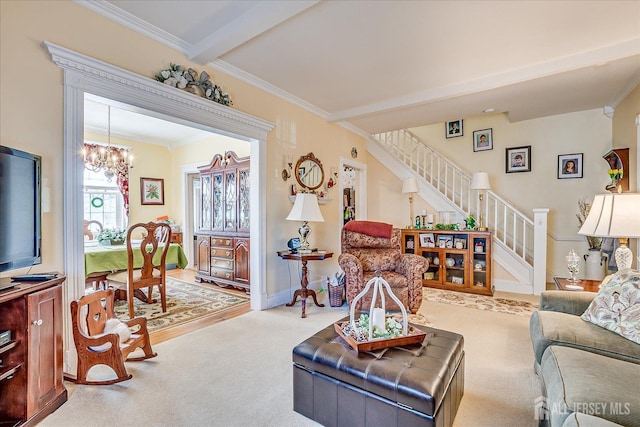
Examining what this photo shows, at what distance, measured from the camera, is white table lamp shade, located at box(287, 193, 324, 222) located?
356 cm

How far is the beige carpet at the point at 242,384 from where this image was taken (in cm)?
170

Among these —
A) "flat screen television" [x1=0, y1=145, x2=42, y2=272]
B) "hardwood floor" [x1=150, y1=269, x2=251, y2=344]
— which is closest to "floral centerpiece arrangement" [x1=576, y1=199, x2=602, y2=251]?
"hardwood floor" [x1=150, y1=269, x2=251, y2=344]

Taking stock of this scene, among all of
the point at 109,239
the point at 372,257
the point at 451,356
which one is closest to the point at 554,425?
the point at 451,356

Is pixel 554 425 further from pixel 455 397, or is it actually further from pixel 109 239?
pixel 109 239

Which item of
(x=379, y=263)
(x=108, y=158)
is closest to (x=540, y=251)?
(x=379, y=263)

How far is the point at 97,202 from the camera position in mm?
5699

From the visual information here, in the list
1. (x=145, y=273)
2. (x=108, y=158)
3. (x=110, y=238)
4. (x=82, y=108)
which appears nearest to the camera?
(x=82, y=108)

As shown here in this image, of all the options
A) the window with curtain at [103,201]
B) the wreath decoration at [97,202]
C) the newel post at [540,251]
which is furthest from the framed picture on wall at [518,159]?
the wreath decoration at [97,202]

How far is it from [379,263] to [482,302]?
4.99ft

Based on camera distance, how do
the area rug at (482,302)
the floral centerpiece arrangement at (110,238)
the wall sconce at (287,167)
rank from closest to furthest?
the area rug at (482,302), the wall sconce at (287,167), the floral centerpiece arrangement at (110,238)

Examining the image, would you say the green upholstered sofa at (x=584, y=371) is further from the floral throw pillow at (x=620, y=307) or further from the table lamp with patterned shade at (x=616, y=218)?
the table lamp with patterned shade at (x=616, y=218)

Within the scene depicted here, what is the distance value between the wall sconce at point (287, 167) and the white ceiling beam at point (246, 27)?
1504 millimetres

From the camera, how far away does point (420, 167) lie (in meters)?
5.79

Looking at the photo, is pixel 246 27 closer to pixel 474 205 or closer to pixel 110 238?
pixel 110 238
